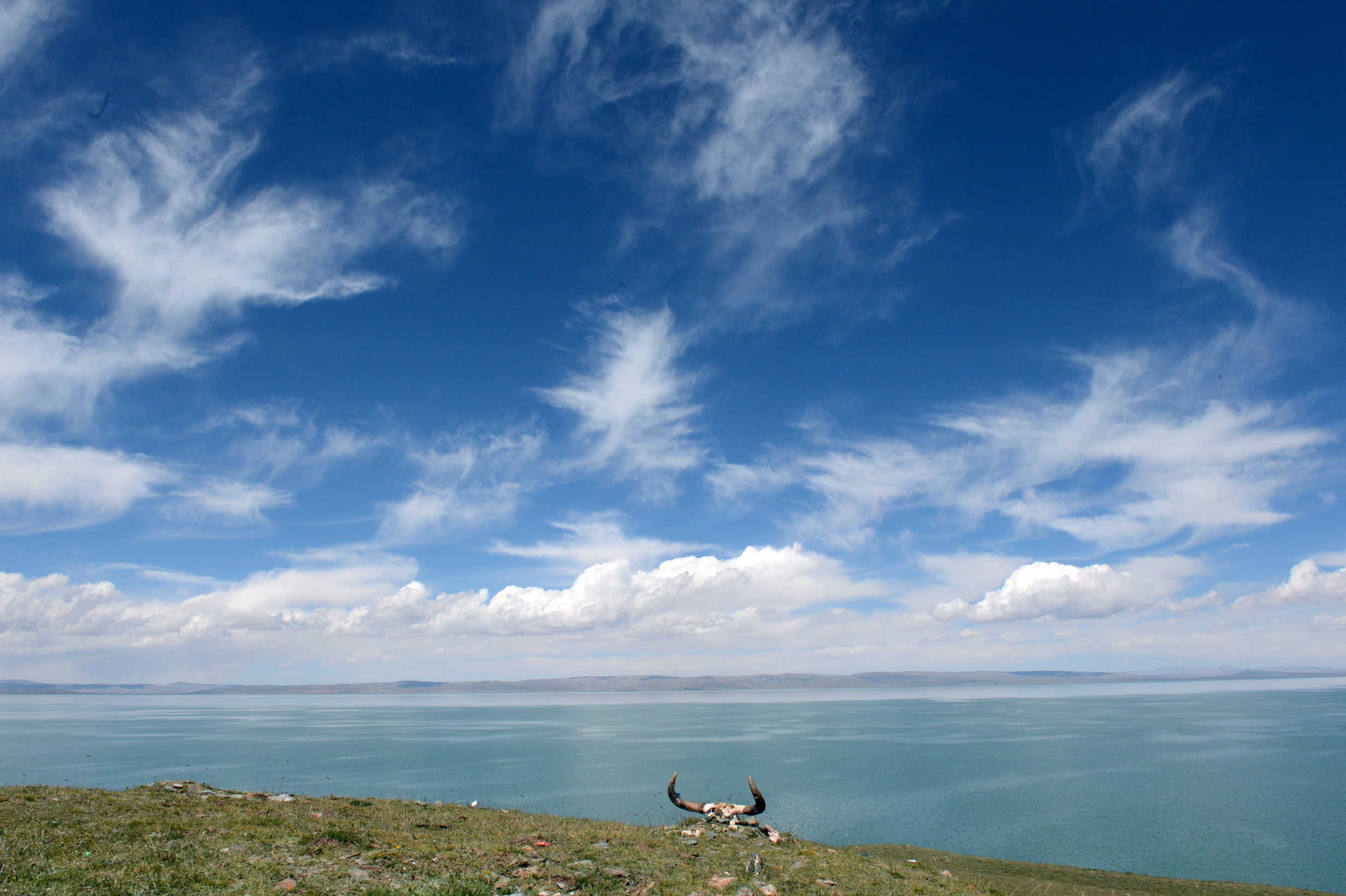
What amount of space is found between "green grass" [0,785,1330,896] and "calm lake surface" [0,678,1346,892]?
2418cm

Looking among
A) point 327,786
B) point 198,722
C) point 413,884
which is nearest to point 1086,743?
point 327,786

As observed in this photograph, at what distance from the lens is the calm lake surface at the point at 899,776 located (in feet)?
163

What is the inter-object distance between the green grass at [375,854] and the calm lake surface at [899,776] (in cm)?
2418

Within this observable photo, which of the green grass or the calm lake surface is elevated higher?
the green grass

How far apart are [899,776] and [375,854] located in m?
79.1

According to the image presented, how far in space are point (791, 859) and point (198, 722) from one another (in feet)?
762

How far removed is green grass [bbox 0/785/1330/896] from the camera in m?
15.9

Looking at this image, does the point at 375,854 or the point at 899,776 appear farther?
the point at 899,776

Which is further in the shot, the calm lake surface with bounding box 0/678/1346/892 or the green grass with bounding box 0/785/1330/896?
the calm lake surface with bounding box 0/678/1346/892

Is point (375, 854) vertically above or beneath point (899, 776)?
above

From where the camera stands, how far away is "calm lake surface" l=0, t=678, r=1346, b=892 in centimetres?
4959

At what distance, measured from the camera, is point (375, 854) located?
19406mm

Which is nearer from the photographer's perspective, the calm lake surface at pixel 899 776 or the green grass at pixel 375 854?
the green grass at pixel 375 854

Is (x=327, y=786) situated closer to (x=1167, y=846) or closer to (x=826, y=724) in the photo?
(x=1167, y=846)
